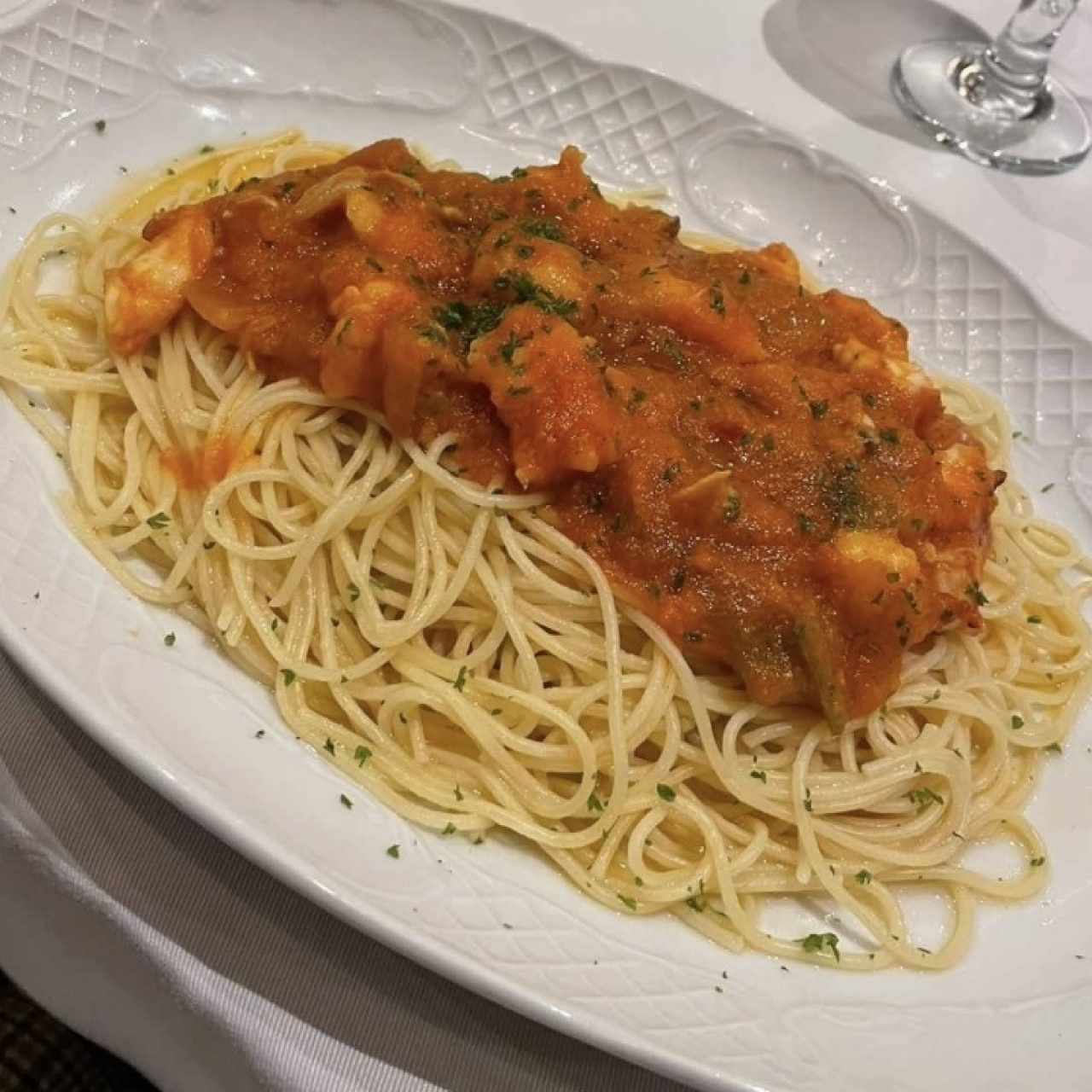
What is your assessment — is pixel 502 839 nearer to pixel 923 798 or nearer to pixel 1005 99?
pixel 923 798

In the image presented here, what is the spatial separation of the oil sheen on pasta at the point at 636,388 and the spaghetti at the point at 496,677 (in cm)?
15

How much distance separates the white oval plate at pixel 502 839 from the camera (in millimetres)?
2785

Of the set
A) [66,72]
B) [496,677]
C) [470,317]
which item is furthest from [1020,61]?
[66,72]

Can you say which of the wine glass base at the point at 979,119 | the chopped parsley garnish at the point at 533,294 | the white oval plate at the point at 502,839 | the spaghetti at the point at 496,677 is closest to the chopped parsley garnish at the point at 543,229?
the chopped parsley garnish at the point at 533,294

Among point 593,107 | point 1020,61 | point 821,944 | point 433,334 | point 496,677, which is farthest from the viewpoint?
point 1020,61

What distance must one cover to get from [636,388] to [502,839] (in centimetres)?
145

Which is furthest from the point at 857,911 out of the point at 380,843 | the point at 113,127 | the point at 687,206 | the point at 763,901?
the point at 113,127

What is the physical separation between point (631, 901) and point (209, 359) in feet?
7.60

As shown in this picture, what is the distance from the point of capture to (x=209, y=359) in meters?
3.92

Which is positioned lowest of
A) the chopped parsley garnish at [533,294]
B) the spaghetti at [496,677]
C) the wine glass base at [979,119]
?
the spaghetti at [496,677]

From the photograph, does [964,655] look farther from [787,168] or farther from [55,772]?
[55,772]

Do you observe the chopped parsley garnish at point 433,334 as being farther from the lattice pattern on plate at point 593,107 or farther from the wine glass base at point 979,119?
the wine glass base at point 979,119

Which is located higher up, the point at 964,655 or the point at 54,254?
the point at 54,254

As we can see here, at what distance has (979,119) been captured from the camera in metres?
5.82
